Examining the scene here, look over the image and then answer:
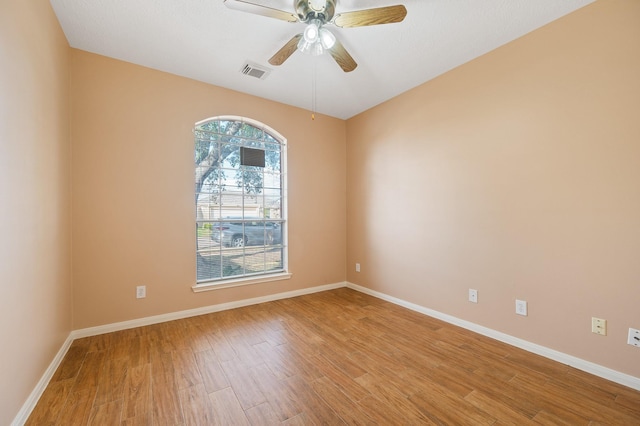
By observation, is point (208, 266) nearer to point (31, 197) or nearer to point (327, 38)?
point (31, 197)

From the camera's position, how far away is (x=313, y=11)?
1.82 meters

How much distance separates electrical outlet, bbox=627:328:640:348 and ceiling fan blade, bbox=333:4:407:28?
260 cm

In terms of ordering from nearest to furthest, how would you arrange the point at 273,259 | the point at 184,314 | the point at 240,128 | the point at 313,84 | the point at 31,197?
the point at 31,197 → the point at 184,314 → the point at 313,84 → the point at 240,128 → the point at 273,259

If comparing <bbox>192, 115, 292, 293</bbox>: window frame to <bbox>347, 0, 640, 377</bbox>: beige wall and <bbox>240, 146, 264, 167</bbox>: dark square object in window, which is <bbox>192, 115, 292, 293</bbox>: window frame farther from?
<bbox>347, 0, 640, 377</bbox>: beige wall

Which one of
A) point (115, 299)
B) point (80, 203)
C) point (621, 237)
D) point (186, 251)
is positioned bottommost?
point (115, 299)

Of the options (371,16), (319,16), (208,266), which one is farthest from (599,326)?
(208,266)

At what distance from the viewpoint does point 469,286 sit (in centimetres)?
271

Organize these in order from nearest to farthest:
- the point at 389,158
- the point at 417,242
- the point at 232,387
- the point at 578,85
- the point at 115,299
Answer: the point at 232,387 → the point at 578,85 → the point at 115,299 → the point at 417,242 → the point at 389,158

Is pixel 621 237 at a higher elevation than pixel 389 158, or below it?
below

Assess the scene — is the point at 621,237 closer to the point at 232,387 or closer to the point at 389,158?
the point at 389,158

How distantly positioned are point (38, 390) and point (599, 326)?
152 inches

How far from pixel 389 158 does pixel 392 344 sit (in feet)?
7.49

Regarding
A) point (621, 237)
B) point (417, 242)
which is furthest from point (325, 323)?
point (621, 237)

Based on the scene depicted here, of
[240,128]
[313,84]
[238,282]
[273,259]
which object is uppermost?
[313,84]
